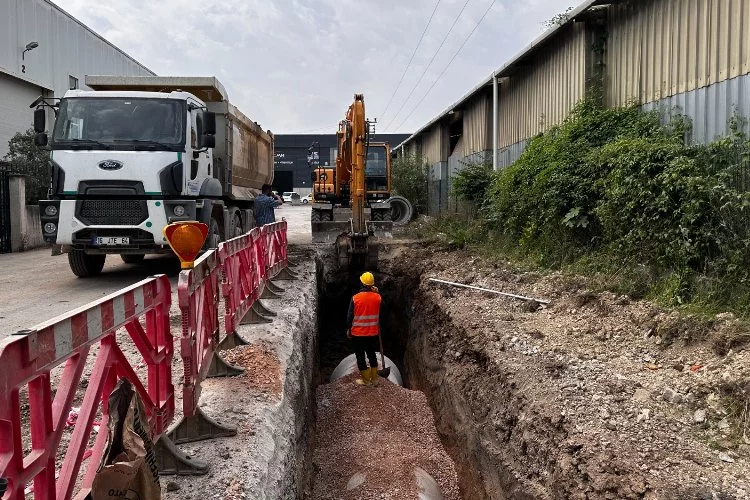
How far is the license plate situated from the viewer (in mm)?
9195

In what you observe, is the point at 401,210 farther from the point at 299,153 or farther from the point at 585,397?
the point at 299,153

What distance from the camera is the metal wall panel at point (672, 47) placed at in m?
6.98

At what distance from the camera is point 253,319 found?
7.23 m

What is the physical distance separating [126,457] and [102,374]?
0.37 meters

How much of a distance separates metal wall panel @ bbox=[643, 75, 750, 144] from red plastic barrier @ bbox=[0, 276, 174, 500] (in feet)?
21.4

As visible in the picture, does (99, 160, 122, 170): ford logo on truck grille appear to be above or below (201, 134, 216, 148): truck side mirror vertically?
below

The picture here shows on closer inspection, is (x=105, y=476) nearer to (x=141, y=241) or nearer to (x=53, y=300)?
(x=53, y=300)

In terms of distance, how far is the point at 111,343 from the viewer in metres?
2.72

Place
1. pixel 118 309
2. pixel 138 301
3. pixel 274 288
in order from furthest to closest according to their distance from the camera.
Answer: pixel 274 288 → pixel 138 301 → pixel 118 309

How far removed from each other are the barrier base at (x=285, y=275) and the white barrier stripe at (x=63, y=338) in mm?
7857

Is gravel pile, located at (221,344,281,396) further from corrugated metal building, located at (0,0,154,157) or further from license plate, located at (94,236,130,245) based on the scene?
corrugated metal building, located at (0,0,154,157)

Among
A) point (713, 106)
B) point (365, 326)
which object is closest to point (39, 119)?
point (365, 326)

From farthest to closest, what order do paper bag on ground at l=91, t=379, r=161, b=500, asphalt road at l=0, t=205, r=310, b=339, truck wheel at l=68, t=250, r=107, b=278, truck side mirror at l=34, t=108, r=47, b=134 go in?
truck wheel at l=68, t=250, r=107, b=278 → truck side mirror at l=34, t=108, r=47, b=134 → asphalt road at l=0, t=205, r=310, b=339 → paper bag on ground at l=91, t=379, r=161, b=500

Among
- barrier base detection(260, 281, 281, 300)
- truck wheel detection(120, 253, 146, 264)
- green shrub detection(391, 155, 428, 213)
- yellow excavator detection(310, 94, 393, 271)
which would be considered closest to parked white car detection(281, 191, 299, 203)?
green shrub detection(391, 155, 428, 213)
